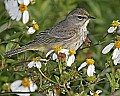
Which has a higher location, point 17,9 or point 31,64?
point 17,9

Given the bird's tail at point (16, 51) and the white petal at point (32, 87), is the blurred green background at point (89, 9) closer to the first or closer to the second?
the bird's tail at point (16, 51)

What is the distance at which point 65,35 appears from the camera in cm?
335

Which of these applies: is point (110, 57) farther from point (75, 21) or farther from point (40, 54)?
point (75, 21)

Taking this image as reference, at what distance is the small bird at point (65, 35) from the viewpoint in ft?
10.2

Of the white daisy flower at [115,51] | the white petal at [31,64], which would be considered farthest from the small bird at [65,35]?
the white daisy flower at [115,51]

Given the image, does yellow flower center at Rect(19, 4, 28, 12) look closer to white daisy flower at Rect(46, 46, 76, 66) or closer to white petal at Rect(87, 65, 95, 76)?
white daisy flower at Rect(46, 46, 76, 66)

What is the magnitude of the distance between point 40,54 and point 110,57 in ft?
1.75

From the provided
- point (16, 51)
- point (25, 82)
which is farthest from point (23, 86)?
point (16, 51)

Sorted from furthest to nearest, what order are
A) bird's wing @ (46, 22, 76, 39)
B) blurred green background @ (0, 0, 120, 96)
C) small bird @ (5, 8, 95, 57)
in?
blurred green background @ (0, 0, 120, 96) → bird's wing @ (46, 22, 76, 39) → small bird @ (5, 8, 95, 57)

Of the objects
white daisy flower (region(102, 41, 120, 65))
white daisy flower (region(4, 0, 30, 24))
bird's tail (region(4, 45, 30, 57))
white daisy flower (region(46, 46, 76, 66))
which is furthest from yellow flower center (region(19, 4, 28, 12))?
white daisy flower (region(102, 41, 120, 65))

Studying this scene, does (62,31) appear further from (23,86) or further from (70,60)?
(23,86)

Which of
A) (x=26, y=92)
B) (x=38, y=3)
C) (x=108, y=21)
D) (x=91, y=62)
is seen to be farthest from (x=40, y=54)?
(x=108, y=21)

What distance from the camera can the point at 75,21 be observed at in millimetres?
3539

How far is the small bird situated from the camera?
10.2 feet
